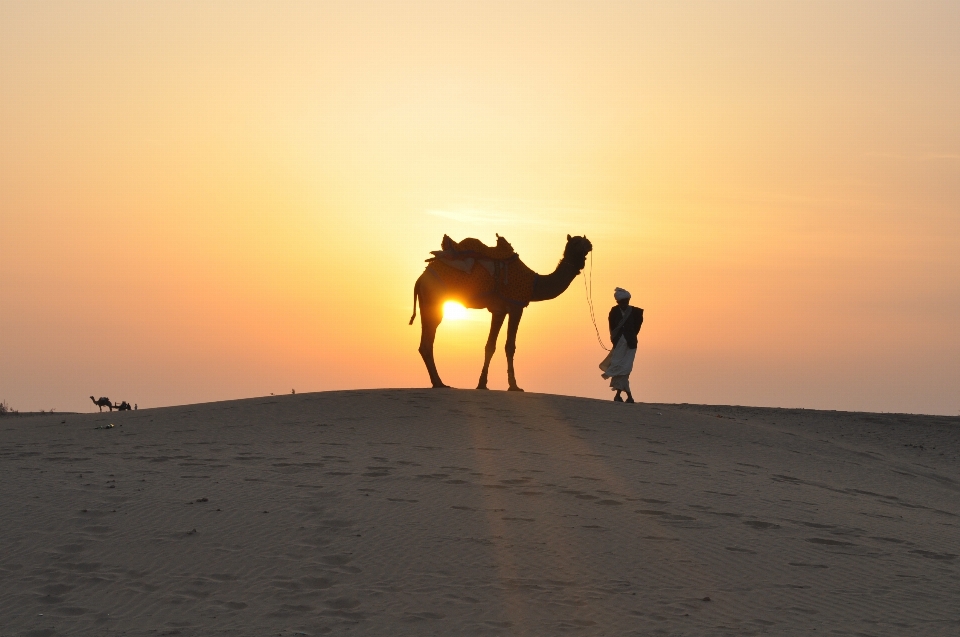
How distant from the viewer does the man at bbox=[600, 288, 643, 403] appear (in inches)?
944

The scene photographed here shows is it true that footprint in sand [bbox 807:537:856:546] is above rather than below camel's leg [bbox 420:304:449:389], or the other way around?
below

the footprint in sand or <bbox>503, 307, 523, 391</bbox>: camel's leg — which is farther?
<bbox>503, 307, 523, 391</bbox>: camel's leg

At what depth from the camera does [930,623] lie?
10953mm

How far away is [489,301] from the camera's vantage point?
22.0 m

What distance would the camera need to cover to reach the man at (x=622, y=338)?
23984mm

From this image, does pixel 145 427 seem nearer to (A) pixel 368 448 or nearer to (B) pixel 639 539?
(A) pixel 368 448

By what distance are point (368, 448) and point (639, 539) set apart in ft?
17.3

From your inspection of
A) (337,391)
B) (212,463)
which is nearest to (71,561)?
(212,463)

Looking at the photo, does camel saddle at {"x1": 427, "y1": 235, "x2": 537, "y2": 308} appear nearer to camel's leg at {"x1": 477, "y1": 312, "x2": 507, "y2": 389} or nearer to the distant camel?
camel's leg at {"x1": 477, "y1": 312, "x2": 507, "y2": 389}

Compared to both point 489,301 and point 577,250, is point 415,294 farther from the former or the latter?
point 577,250

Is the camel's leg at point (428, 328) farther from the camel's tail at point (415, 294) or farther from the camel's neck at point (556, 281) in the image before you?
the camel's neck at point (556, 281)

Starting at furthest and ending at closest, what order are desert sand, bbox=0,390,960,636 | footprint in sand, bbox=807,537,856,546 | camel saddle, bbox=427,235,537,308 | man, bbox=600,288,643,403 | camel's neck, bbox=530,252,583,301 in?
1. man, bbox=600,288,643,403
2. camel's neck, bbox=530,252,583,301
3. camel saddle, bbox=427,235,537,308
4. footprint in sand, bbox=807,537,856,546
5. desert sand, bbox=0,390,960,636

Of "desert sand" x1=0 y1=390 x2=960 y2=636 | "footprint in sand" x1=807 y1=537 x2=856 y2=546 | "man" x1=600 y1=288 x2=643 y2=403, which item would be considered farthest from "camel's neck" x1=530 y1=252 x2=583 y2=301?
"footprint in sand" x1=807 y1=537 x2=856 y2=546

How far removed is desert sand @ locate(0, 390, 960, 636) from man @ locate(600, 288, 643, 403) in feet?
13.5
